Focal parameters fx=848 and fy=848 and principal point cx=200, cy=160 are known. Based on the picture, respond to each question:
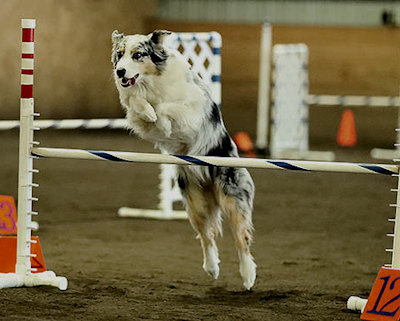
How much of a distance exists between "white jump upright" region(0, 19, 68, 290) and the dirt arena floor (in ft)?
0.22

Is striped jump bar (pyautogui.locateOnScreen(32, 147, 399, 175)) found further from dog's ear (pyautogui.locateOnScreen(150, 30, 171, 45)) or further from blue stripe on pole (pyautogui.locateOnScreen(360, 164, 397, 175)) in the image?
dog's ear (pyautogui.locateOnScreen(150, 30, 171, 45))

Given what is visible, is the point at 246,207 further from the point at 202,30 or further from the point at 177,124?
the point at 202,30

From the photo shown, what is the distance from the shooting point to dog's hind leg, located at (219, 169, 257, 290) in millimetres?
4410

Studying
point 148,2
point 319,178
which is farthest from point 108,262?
point 148,2

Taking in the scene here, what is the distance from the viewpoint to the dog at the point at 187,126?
163 inches

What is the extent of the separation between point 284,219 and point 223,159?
133 inches

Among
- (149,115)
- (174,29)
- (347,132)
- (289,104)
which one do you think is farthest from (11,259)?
(174,29)

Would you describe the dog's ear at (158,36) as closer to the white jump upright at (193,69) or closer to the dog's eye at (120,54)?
the dog's eye at (120,54)

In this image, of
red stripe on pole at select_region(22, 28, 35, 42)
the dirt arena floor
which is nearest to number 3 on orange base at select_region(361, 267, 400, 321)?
the dirt arena floor

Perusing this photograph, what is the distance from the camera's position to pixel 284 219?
7195 mm

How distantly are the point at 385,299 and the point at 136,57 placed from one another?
5.34 feet

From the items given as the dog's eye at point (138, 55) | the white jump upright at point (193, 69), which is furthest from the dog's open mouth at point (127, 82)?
the white jump upright at point (193, 69)

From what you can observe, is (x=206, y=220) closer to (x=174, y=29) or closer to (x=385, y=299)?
(x=385, y=299)

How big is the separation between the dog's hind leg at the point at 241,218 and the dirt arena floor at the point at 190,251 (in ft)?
0.43
